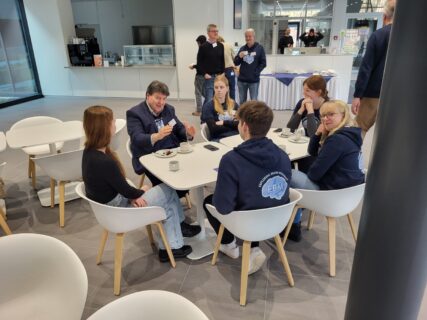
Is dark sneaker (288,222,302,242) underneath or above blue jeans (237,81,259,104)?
underneath

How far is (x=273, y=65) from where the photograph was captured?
6.94 metres

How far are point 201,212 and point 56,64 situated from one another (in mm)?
7311

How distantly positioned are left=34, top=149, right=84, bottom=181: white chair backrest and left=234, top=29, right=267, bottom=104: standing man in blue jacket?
3.76m

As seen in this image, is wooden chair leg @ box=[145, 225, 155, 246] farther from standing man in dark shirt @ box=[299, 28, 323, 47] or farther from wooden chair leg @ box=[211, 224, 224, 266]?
standing man in dark shirt @ box=[299, 28, 323, 47]

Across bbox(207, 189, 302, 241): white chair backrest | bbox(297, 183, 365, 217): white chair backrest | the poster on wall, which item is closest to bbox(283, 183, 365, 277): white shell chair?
bbox(297, 183, 365, 217): white chair backrest

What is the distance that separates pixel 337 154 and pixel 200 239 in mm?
1224

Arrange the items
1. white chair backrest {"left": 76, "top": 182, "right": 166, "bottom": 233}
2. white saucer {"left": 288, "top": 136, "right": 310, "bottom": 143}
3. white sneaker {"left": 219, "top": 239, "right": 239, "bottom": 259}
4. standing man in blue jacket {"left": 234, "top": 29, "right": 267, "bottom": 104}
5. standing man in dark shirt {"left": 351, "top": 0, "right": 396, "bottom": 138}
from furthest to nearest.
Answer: standing man in blue jacket {"left": 234, "top": 29, "right": 267, "bottom": 104} < standing man in dark shirt {"left": 351, "top": 0, "right": 396, "bottom": 138} < white saucer {"left": 288, "top": 136, "right": 310, "bottom": 143} < white sneaker {"left": 219, "top": 239, "right": 239, "bottom": 259} < white chair backrest {"left": 76, "top": 182, "right": 166, "bottom": 233}

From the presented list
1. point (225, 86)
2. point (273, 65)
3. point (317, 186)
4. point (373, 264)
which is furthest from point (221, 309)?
point (273, 65)

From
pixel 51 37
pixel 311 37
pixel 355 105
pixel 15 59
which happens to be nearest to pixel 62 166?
pixel 355 105

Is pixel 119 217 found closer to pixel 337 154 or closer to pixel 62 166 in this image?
pixel 62 166

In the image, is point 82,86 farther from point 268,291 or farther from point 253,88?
point 268,291

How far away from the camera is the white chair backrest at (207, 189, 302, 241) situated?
183cm

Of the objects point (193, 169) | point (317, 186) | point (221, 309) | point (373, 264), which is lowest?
point (221, 309)

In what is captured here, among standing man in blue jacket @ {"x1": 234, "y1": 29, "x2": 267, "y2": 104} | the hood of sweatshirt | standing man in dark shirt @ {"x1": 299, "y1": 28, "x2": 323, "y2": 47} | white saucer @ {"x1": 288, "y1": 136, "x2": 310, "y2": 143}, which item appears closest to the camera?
the hood of sweatshirt
